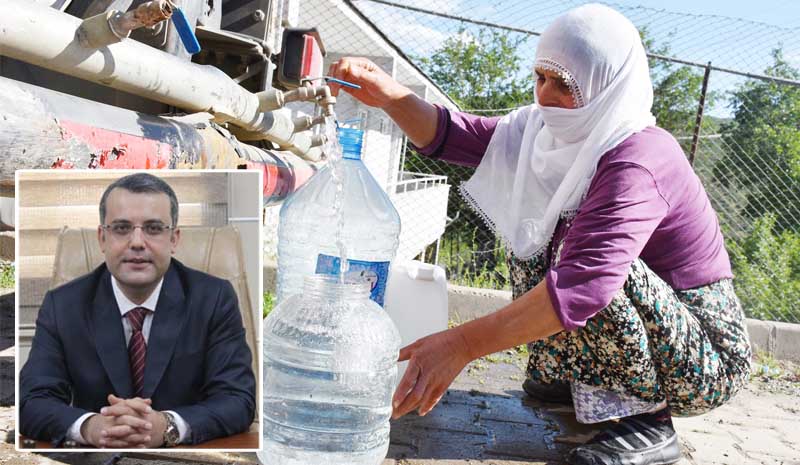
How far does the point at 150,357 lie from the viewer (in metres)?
1.46

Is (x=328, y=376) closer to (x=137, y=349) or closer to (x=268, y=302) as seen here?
(x=137, y=349)

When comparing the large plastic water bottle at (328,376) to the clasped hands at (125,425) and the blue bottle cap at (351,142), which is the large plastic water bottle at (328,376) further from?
the clasped hands at (125,425)

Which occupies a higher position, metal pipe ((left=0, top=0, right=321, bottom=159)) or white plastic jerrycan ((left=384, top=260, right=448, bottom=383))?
metal pipe ((left=0, top=0, right=321, bottom=159))

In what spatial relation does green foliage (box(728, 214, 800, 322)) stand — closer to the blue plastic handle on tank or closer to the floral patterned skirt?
the floral patterned skirt

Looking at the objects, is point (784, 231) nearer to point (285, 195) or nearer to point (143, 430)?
point (285, 195)

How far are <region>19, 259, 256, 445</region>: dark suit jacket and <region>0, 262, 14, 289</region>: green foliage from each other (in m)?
3.16

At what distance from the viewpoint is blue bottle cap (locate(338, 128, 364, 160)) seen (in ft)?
6.67

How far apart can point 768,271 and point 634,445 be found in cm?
617

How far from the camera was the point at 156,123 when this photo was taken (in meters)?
1.74

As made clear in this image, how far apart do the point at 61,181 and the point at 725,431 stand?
274 cm

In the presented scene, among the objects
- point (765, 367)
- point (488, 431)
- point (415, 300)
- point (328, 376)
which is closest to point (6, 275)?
point (415, 300)

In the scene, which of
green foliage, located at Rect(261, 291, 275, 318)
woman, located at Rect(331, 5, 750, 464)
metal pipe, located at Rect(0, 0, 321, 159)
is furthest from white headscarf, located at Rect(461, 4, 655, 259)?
green foliage, located at Rect(261, 291, 275, 318)

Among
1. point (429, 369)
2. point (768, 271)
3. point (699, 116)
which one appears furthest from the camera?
point (768, 271)

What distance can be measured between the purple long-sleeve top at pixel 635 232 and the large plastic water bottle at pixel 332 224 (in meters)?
0.65
